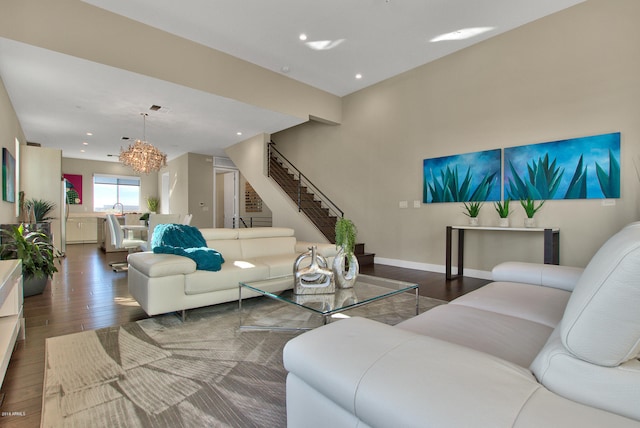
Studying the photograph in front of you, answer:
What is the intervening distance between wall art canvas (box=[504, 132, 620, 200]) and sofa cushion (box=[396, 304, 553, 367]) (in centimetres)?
326

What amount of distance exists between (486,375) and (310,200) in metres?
6.75

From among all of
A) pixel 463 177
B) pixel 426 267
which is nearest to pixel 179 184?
pixel 426 267

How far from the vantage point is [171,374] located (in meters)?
1.88

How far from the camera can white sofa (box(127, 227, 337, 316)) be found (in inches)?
106

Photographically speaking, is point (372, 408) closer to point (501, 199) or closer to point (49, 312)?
point (49, 312)

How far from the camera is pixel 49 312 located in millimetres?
3053

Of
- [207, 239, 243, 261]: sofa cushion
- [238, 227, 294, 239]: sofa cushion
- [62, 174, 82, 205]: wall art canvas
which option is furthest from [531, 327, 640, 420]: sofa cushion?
[62, 174, 82, 205]: wall art canvas

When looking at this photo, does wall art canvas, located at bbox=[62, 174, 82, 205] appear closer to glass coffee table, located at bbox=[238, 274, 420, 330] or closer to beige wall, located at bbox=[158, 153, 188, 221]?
beige wall, located at bbox=[158, 153, 188, 221]

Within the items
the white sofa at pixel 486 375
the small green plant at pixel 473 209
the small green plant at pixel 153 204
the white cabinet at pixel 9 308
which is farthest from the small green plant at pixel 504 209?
the small green plant at pixel 153 204

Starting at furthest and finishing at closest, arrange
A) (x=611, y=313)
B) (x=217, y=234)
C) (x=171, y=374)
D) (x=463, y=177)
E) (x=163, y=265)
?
(x=463, y=177), (x=217, y=234), (x=163, y=265), (x=171, y=374), (x=611, y=313)

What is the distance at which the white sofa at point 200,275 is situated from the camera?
269 cm

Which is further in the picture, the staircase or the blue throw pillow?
the staircase

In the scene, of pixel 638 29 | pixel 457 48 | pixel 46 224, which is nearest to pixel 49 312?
pixel 46 224

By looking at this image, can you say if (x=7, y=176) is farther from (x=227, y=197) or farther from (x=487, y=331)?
(x=227, y=197)
